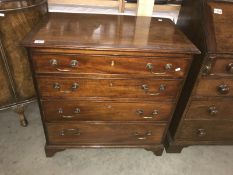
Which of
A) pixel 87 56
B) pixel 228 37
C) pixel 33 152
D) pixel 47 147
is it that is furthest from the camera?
pixel 33 152

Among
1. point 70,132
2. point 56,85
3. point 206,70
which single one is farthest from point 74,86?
point 206,70

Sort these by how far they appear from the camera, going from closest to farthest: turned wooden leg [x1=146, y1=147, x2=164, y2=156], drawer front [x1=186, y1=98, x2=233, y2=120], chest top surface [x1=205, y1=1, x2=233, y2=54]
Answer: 1. chest top surface [x1=205, y1=1, x2=233, y2=54]
2. drawer front [x1=186, y1=98, x2=233, y2=120]
3. turned wooden leg [x1=146, y1=147, x2=164, y2=156]

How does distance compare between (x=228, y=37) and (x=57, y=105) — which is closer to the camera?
(x=228, y=37)

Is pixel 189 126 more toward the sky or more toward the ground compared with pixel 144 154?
more toward the sky

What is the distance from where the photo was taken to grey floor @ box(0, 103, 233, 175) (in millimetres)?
1729

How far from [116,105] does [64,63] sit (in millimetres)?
480

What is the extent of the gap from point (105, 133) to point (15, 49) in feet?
2.97

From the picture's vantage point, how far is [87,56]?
1233 mm

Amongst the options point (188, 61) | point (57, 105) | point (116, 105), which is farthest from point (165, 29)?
point (57, 105)

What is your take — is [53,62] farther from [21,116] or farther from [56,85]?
[21,116]

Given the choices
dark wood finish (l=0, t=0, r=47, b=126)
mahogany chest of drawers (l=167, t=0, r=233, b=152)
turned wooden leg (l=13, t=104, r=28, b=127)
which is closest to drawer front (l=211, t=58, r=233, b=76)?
mahogany chest of drawers (l=167, t=0, r=233, b=152)

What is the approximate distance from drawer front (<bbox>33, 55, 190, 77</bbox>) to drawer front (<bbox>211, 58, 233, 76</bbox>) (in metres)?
0.22

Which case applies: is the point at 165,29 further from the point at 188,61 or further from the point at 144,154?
the point at 144,154

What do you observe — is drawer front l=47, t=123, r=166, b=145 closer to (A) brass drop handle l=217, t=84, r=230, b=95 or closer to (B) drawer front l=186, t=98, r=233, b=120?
(B) drawer front l=186, t=98, r=233, b=120
